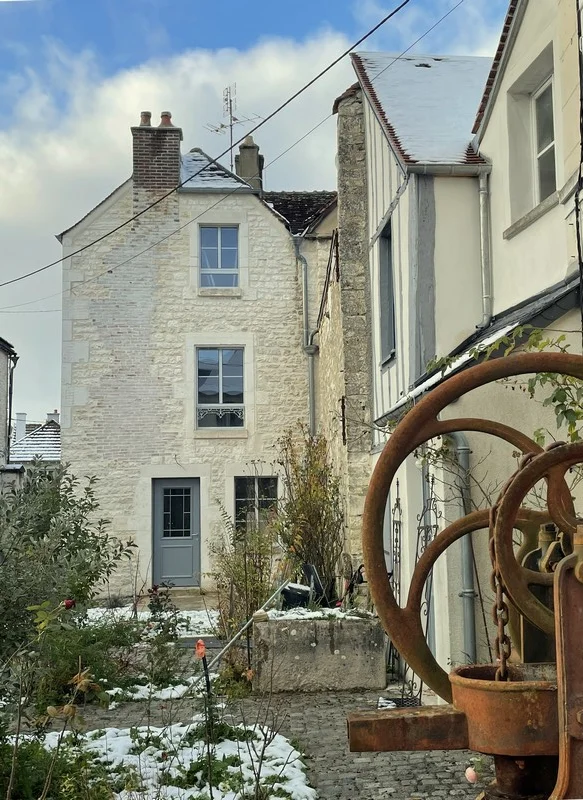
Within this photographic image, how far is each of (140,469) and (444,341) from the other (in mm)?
8893

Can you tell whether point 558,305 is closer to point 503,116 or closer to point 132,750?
point 503,116

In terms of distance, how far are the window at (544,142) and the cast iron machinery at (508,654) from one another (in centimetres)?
504

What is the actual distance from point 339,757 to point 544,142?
4830 millimetres

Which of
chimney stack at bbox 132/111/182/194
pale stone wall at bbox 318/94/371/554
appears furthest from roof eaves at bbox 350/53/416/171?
chimney stack at bbox 132/111/182/194


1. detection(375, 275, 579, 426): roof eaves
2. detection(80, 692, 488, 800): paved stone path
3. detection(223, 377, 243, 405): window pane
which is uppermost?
detection(223, 377, 243, 405): window pane

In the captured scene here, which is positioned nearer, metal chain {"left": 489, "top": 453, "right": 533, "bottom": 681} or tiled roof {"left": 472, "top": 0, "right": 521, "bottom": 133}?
metal chain {"left": 489, "top": 453, "right": 533, "bottom": 681}

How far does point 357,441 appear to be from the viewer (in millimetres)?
10344

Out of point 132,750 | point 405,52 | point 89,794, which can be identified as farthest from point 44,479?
point 405,52

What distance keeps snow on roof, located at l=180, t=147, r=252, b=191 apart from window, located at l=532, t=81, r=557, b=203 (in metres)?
9.94

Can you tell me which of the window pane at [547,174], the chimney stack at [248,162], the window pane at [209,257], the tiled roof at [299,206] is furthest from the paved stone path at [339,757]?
the chimney stack at [248,162]

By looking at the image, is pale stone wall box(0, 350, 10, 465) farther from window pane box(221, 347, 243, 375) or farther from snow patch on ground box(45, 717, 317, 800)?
snow patch on ground box(45, 717, 317, 800)

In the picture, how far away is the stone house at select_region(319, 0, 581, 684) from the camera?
586 cm

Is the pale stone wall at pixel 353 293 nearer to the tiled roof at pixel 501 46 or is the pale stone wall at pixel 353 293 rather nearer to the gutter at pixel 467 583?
the tiled roof at pixel 501 46

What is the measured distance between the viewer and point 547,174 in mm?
6543
